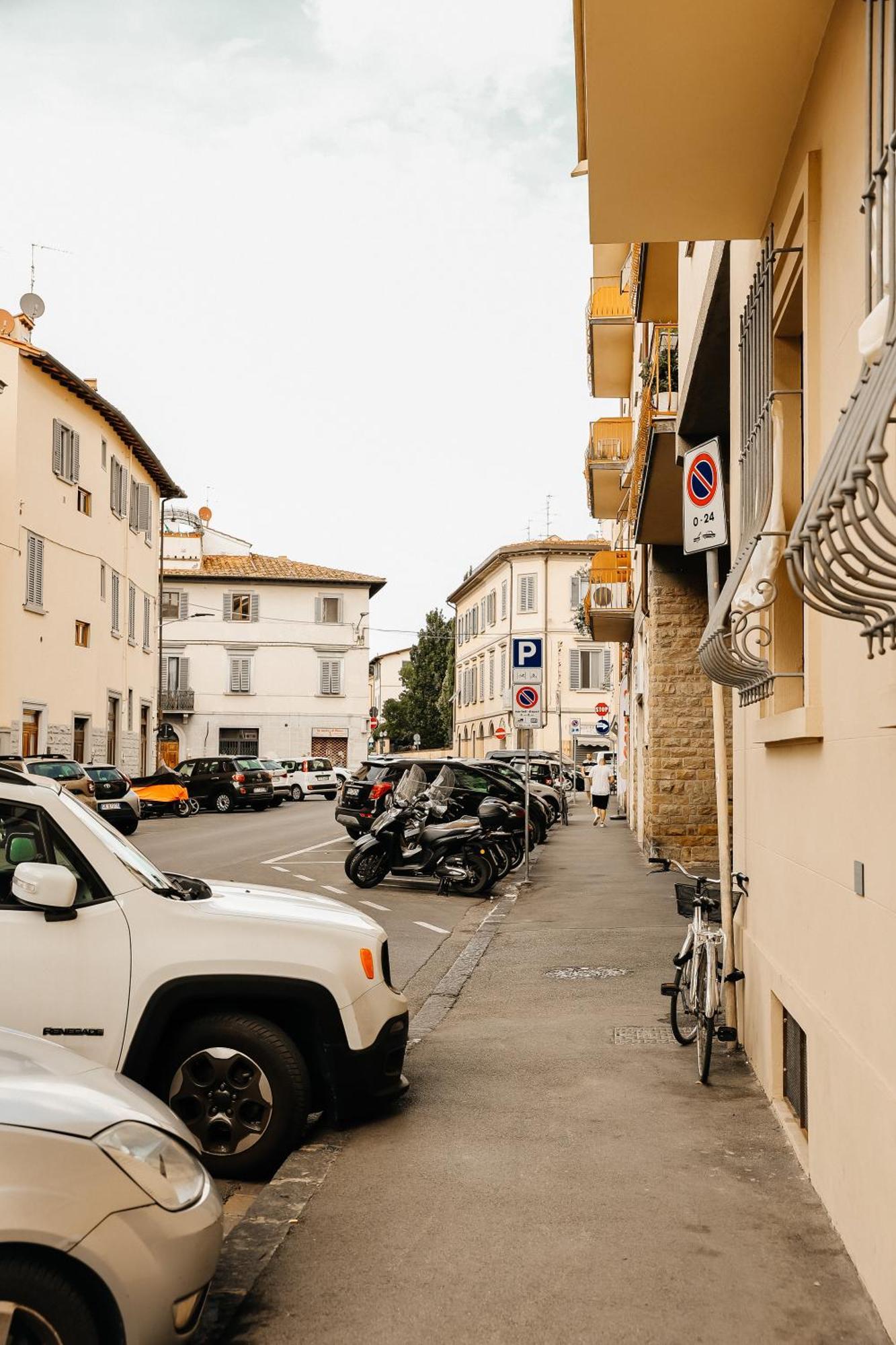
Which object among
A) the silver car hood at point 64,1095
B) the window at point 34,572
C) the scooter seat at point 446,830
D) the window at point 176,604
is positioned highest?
the window at point 176,604

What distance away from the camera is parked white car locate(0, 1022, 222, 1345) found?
9.91ft

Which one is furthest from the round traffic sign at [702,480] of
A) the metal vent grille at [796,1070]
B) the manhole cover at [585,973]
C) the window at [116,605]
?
the window at [116,605]

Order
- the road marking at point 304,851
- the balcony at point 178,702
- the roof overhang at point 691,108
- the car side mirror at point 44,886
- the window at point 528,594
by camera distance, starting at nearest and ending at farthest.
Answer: the roof overhang at point 691,108 → the car side mirror at point 44,886 → the road marking at point 304,851 → the balcony at point 178,702 → the window at point 528,594

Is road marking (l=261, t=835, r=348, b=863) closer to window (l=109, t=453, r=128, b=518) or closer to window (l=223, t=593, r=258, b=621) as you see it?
window (l=109, t=453, r=128, b=518)

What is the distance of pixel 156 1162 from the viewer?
11.3 feet

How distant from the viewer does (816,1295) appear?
4.09m

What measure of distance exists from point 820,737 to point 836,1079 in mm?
1224

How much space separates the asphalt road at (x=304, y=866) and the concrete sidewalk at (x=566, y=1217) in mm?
3701

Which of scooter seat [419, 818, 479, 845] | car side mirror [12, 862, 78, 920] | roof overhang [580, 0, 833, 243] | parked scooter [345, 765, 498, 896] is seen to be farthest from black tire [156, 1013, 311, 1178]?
scooter seat [419, 818, 479, 845]

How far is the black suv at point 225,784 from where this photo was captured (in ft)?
135

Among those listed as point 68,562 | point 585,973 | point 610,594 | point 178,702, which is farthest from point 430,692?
point 585,973

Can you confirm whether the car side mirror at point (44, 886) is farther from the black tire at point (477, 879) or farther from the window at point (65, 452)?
the window at point (65, 452)

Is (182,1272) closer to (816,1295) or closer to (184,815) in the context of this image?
(816,1295)

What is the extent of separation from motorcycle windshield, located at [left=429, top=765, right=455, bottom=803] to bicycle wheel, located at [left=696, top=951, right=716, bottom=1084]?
38.9 feet
